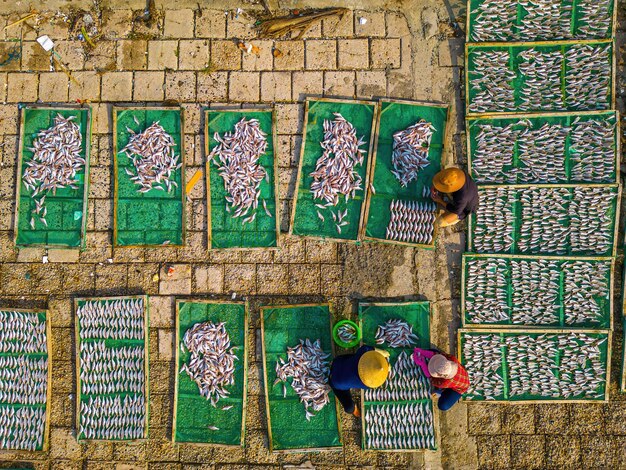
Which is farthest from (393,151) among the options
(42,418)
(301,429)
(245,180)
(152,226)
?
(42,418)

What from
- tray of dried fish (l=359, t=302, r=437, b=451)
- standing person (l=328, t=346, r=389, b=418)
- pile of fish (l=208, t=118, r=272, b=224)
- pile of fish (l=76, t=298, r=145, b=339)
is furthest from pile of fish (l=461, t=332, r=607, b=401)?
pile of fish (l=76, t=298, r=145, b=339)

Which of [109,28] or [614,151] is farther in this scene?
[109,28]

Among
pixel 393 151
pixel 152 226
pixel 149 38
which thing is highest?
pixel 149 38

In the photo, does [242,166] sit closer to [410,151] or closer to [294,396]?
[410,151]

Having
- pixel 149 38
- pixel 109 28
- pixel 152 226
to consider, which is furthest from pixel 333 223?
pixel 109 28

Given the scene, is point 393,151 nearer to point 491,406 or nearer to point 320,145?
point 320,145

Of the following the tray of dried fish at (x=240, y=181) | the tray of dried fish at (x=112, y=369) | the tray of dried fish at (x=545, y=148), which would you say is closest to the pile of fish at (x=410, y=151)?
the tray of dried fish at (x=545, y=148)

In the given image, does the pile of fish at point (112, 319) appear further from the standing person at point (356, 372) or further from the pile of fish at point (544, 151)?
the pile of fish at point (544, 151)

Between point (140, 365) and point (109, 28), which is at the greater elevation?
point (109, 28)
